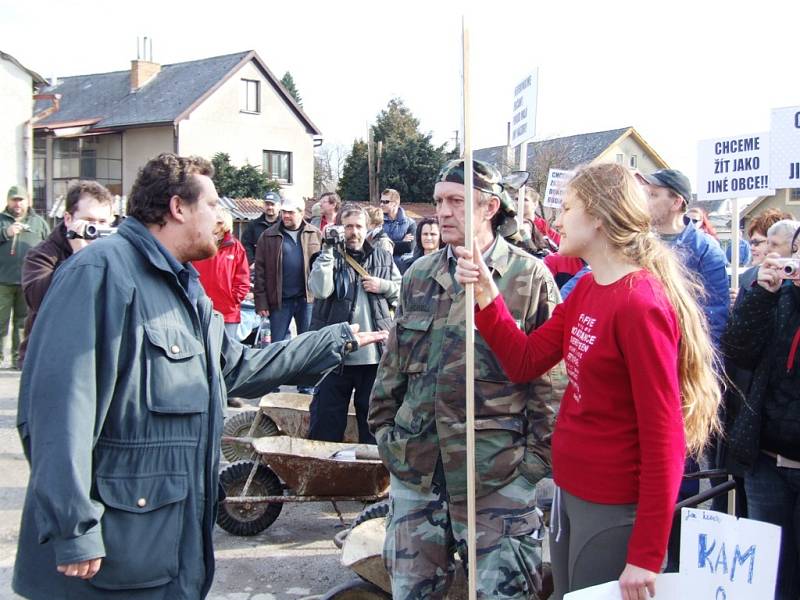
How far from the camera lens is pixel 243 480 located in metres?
5.30

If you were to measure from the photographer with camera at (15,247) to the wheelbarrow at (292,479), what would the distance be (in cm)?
666

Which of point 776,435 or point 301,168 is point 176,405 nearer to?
point 776,435

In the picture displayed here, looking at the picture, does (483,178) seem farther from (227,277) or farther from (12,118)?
(12,118)

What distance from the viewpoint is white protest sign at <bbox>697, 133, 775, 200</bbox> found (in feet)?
16.6

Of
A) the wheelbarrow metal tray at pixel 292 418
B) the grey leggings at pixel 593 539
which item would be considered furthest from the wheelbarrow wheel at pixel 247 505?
the grey leggings at pixel 593 539

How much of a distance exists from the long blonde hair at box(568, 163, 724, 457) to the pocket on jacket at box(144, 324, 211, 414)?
4.63 ft

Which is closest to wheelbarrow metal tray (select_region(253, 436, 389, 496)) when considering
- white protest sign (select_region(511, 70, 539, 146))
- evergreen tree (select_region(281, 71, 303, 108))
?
white protest sign (select_region(511, 70, 539, 146))

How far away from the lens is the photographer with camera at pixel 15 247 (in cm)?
1050

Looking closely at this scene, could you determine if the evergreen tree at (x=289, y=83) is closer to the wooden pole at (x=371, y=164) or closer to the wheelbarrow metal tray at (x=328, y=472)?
the wooden pole at (x=371, y=164)

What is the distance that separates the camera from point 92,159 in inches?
1570

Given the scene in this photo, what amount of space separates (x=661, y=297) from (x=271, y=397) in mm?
4618

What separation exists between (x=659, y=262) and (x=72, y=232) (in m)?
3.47

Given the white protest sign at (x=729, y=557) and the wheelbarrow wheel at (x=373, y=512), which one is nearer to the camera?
the white protest sign at (x=729, y=557)

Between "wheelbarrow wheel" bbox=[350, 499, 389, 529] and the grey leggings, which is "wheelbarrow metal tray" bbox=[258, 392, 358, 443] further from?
the grey leggings
